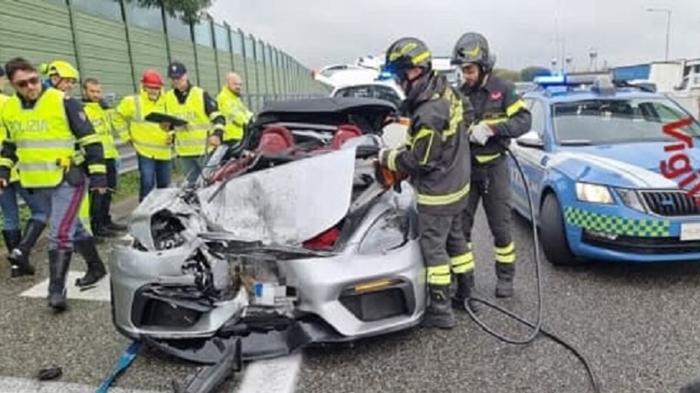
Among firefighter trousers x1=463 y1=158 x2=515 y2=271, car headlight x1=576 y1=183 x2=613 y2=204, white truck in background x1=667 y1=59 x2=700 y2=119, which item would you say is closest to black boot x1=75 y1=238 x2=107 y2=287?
firefighter trousers x1=463 y1=158 x2=515 y2=271

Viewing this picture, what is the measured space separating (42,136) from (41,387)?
6.26ft

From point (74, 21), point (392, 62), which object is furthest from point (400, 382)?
Answer: point (74, 21)

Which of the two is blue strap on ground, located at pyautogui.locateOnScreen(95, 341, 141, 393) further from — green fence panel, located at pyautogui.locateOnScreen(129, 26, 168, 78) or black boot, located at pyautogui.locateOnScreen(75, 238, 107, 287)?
green fence panel, located at pyautogui.locateOnScreen(129, 26, 168, 78)

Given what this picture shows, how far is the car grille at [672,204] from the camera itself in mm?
4070

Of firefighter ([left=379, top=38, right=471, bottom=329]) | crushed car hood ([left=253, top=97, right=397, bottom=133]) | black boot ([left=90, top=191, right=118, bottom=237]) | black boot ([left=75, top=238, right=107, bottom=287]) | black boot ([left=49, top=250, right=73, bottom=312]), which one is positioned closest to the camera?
firefighter ([left=379, top=38, right=471, bottom=329])

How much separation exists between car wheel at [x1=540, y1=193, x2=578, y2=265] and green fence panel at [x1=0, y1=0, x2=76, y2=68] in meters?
6.28

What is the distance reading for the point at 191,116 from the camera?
629cm

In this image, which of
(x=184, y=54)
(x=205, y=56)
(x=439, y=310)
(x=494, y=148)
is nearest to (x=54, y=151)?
(x=439, y=310)

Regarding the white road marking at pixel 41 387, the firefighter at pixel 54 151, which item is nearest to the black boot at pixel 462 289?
the white road marking at pixel 41 387

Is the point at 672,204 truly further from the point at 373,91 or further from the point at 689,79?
the point at 689,79

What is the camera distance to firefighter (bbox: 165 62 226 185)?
245 inches

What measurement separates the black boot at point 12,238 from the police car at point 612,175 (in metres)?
4.59

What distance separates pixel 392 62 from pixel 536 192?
Result: 2345 mm

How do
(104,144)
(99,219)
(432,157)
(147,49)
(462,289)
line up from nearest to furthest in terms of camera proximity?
1. (432,157)
2. (462,289)
3. (104,144)
4. (99,219)
5. (147,49)
